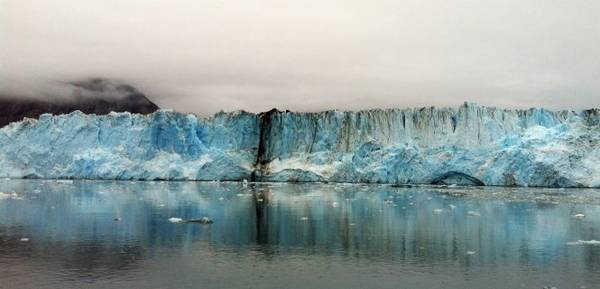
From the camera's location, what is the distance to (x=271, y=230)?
43.0 feet

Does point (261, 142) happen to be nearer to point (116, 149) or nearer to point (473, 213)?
point (116, 149)

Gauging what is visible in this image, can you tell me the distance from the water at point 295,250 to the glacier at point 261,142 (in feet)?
94.1

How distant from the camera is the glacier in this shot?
46.2m

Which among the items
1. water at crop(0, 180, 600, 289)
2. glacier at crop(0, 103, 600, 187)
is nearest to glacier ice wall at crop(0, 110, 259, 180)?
glacier at crop(0, 103, 600, 187)

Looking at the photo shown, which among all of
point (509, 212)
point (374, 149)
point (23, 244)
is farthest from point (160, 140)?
point (23, 244)

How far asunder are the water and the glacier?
2868cm

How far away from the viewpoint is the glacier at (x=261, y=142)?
46219mm

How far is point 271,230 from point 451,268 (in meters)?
5.23

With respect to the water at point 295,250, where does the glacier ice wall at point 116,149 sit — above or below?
above

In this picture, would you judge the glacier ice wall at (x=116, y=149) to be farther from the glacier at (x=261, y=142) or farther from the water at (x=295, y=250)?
the water at (x=295, y=250)

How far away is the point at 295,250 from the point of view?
1030cm

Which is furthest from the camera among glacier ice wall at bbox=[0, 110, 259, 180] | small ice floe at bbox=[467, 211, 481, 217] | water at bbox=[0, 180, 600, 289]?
glacier ice wall at bbox=[0, 110, 259, 180]

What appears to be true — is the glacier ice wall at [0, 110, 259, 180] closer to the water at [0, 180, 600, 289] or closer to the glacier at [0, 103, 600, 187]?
the glacier at [0, 103, 600, 187]

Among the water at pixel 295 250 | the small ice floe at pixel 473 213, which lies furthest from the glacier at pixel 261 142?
the water at pixel 295 250
